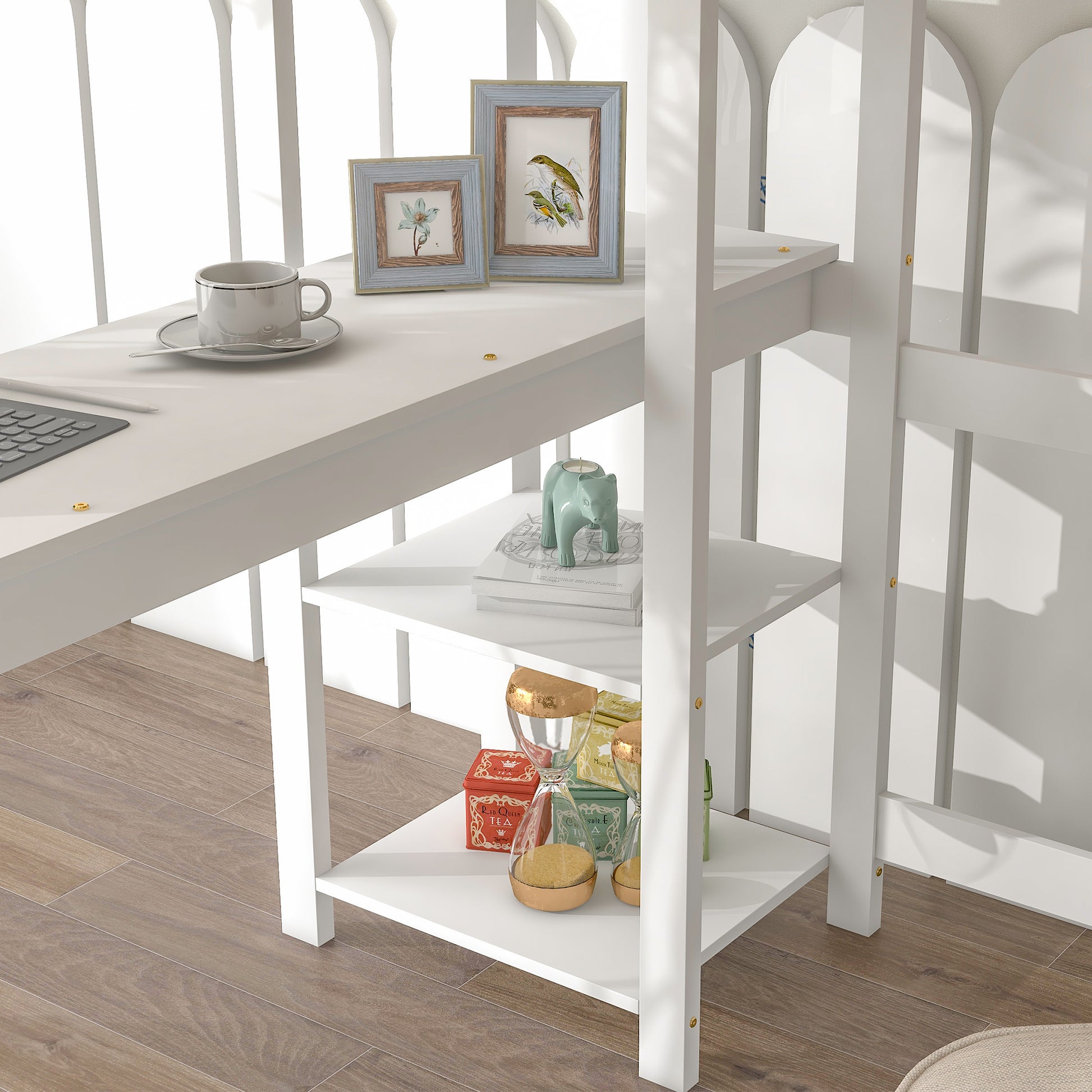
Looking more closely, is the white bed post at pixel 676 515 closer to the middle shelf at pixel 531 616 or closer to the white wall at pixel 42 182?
the middle shelf at pixel 531 616

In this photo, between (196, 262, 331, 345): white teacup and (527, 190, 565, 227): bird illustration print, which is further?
(527, 190, 565, 227): bird illustration print

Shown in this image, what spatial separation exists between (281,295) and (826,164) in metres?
0.79

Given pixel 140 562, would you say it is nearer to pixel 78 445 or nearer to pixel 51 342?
pixel 78 445

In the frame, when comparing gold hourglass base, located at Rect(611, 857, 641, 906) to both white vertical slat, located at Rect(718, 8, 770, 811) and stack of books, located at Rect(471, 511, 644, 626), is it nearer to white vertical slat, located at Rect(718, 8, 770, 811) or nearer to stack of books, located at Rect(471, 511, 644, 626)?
stack of books, located at Rect(471, 511, 644, 626)

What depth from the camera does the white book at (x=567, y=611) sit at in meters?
1.78

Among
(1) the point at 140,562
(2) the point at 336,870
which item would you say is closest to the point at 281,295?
(1) the point at 140,562

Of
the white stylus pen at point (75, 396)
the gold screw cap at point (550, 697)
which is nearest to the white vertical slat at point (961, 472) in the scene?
the gold screw cap at point (550, 697)

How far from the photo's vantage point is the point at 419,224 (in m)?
1.70

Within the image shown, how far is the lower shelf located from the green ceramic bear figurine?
15.9 inches

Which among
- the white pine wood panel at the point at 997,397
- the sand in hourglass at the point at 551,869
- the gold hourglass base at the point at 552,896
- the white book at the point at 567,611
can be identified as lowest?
the gold hourglass base at the point at 552,896

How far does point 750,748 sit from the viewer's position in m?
2.29

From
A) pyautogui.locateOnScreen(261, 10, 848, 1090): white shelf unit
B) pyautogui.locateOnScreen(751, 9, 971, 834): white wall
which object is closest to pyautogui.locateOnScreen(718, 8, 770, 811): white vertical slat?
pyautogui.locateOnScreen(751, 9, 971, 834): white wall

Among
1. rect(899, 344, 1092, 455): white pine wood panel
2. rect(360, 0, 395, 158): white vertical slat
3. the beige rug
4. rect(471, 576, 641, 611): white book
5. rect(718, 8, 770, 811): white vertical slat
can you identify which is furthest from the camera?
rect(360, 0, 395, 158): white vertical slat

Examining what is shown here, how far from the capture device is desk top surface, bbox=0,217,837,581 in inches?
46.2
